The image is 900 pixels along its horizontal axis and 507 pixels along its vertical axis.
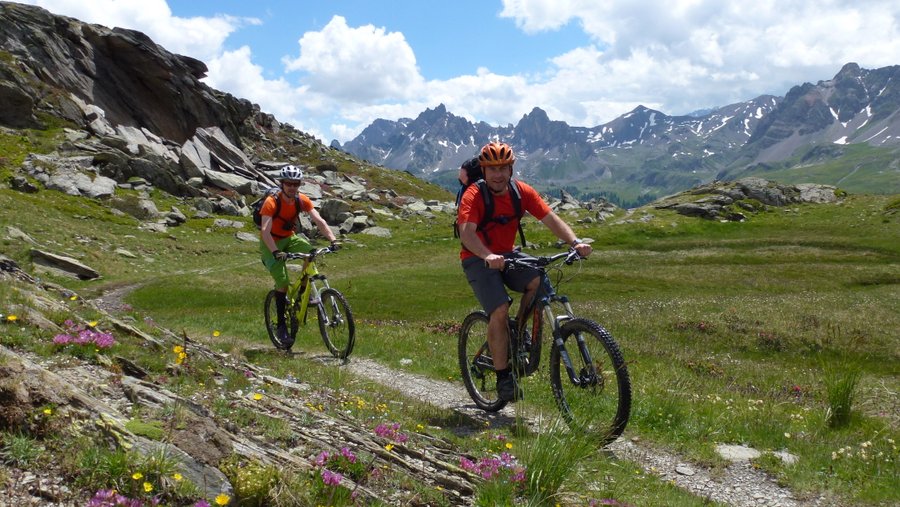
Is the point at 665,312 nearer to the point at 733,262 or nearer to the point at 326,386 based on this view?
the point at 326,386

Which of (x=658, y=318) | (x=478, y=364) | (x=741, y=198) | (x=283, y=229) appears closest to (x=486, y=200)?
(x=478, y=364)

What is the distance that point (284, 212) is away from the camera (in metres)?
16.1

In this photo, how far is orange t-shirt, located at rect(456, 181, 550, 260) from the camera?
1006 cm

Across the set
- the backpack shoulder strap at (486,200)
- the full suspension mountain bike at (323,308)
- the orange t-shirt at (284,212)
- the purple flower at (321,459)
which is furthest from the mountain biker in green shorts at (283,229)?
the purple flower at (321,459)

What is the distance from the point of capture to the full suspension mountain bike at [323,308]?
16.1 metres

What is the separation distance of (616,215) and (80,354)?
91.8 m

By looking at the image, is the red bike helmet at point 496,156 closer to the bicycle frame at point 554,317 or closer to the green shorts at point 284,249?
the bicycle frame at point 554,317

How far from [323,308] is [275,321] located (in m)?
2.65

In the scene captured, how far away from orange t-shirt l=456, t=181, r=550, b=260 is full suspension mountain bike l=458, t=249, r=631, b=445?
534mm

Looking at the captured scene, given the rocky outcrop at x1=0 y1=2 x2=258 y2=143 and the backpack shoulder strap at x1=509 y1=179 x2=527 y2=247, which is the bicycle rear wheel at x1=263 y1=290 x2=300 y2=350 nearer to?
the backpack shoulder strap at x1=509 y1=179 x2=527 y2=247

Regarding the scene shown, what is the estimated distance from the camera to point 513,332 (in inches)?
416

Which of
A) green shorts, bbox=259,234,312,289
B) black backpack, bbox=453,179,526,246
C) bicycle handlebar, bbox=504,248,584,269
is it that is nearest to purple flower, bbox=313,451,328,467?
bicycle handlebar, bbox=504,248,584,269

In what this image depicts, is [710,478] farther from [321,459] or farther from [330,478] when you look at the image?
[330,478]

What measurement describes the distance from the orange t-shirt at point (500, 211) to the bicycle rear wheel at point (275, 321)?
8152mm
